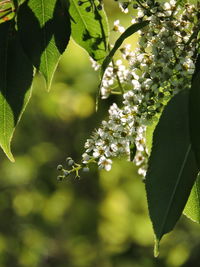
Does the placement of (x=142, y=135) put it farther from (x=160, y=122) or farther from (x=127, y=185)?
(x=127, y=185)

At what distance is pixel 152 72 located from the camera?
61.4 inches

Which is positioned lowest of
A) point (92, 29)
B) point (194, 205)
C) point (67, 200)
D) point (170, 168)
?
point (67, 200)

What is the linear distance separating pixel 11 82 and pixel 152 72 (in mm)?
454

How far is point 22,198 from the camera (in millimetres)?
7062

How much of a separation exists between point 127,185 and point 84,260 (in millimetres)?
908

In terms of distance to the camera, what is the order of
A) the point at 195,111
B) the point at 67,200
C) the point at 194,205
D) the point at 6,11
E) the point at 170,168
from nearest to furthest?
the point at 195,111, the point at 170,168, the point at 194,205, the point at 6,11, the point at 67,200

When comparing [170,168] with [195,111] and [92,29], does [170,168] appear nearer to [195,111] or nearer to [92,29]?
[195,111]

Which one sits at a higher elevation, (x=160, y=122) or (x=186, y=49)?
(x=186, y=49)

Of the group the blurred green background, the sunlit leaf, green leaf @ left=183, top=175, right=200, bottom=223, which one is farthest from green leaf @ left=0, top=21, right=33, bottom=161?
the blurred green background

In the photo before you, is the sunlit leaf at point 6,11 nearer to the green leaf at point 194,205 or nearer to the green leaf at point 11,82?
the green leaf at point 11,82

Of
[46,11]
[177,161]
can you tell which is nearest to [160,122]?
[177,161]

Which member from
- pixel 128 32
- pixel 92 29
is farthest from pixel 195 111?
pixel 92 29

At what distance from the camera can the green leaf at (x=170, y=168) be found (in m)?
1.56

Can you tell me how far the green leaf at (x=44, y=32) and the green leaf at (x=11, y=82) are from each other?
0.25 ft
